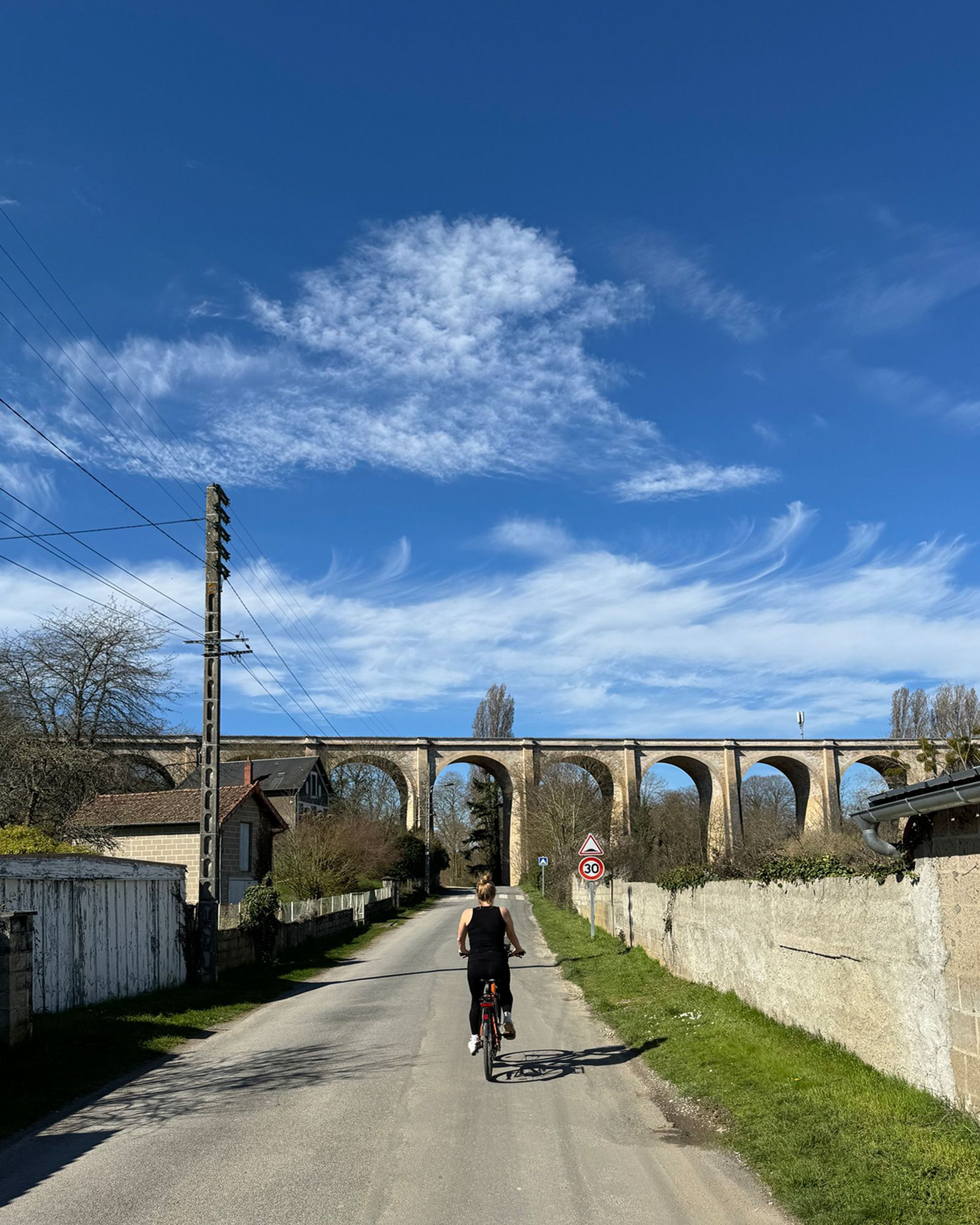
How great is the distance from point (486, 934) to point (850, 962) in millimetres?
2776

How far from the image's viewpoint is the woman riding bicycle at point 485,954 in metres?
7.87

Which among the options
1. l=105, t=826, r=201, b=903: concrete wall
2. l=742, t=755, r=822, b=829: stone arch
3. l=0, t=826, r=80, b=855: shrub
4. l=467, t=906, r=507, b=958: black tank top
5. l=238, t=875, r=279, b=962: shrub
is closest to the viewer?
l=467, t=906, r=507, b=958: black tank top

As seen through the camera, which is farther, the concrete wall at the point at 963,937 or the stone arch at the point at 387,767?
the stone arch at the point at 387,767

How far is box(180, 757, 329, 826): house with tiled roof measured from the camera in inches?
1766

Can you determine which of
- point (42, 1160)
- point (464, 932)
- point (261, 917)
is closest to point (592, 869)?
point (261, 917)

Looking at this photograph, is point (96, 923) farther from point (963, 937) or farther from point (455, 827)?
point (455, 827)

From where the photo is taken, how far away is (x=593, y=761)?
71.1m

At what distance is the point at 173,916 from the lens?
48.8 ft

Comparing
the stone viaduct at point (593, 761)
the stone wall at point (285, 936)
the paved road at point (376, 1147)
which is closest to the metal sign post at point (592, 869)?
the stone wall at point (285, 936)

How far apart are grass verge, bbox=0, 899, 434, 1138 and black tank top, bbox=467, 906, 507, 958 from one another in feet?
10.4

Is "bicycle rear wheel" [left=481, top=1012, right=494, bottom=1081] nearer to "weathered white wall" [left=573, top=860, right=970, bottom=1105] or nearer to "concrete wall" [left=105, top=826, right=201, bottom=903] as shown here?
"weathered white wall" [left=573, top=860, right=970, bottom=1105]

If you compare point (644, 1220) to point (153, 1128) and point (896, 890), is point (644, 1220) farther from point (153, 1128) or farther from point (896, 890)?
point (153, 1128)

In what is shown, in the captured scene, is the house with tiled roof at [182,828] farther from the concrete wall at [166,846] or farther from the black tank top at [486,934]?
the black tank top at [486,934]

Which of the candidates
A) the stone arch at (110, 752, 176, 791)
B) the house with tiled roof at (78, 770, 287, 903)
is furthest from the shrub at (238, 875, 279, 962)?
the stone arch at (110, 752, 176, 791)
